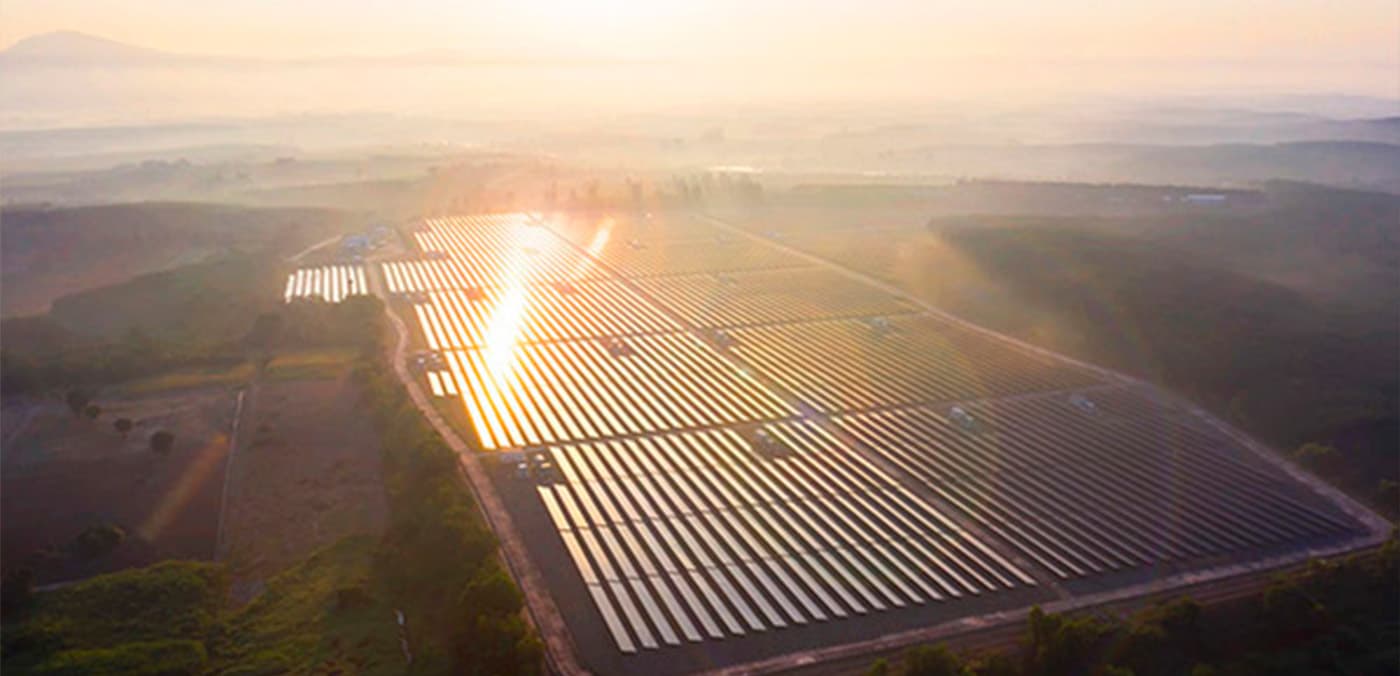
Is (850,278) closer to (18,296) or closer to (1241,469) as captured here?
(1241,469)

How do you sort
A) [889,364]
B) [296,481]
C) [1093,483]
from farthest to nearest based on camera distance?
[889,364] < [1093,483] < [296,481]

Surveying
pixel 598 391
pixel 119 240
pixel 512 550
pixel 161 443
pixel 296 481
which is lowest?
pixel 512 550

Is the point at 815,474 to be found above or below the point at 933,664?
below

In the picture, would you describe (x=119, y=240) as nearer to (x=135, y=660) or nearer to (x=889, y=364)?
(x=135, y=660)

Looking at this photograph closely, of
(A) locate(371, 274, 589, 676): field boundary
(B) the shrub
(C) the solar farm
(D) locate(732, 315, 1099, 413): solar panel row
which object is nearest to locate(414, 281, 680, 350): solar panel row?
(C) the solar farm

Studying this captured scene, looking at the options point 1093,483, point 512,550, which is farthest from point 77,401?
point 1093,483

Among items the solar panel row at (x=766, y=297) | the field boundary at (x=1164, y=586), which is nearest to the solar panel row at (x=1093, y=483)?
the field boundary at (x=1164, y=586)

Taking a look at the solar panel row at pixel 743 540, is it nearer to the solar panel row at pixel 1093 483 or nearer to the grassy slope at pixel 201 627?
the solar panel row at pixel 1093 483

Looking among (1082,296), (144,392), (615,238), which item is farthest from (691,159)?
(144,392)
